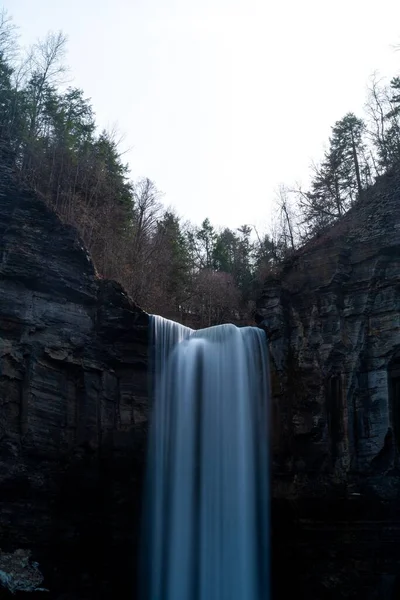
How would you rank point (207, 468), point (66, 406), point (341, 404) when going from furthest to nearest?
1. point (341, 404)
2. point (207, 468)
3. point (66, 406)

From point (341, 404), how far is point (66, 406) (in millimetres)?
7650

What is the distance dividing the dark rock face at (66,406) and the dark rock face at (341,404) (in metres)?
4.29

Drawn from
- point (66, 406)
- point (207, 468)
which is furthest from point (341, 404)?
point (66, 406)

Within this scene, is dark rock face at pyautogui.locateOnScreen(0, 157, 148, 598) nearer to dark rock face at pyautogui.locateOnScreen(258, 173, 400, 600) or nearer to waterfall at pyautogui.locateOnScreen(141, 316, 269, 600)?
waterfall at pyautogui.locateOnScreen(141, 316, 269, 600)

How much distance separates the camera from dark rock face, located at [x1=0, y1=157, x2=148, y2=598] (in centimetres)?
1658

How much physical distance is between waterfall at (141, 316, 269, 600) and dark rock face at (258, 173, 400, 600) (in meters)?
0.78

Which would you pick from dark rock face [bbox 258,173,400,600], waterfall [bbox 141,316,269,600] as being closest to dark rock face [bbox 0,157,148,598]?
waterfall [bbox 141,316,269,600]

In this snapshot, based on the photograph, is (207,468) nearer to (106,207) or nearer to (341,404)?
(341,404)

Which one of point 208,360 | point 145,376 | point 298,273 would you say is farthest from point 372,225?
point 145,376

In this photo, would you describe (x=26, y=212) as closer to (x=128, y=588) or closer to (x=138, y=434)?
(x=138, y=434)

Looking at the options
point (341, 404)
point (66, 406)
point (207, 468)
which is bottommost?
point (207, 468)

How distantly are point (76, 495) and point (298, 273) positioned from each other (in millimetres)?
9372

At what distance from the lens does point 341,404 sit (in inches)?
752

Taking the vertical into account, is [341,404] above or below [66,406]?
above
